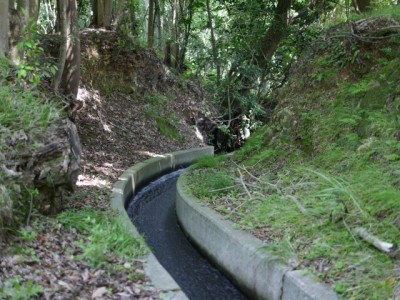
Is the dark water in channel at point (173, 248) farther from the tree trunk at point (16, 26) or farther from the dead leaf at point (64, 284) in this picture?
the tree trunk at point (16, 26)

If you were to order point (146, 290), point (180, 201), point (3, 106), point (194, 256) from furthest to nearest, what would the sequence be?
point (180, 201) < point (194, 256) < point (3, 106) < point (146, 290)

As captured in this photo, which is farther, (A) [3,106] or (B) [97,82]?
(B) [97,82]

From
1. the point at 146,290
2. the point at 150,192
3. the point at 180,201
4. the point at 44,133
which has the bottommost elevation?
the point at 150,192

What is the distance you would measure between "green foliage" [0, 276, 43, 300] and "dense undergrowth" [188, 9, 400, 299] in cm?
265

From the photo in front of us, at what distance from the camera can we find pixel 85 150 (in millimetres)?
10961

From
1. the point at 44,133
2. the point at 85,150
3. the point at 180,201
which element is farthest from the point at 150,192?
the point at 44,133

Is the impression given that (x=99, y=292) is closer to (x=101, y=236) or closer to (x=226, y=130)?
(x=101, y=236)

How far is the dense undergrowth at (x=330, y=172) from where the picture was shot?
452 centimetres

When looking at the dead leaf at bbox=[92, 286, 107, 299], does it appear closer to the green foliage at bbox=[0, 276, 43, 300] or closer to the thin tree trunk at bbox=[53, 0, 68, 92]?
the green foliage at bbox=[0, 276, 43, 300]

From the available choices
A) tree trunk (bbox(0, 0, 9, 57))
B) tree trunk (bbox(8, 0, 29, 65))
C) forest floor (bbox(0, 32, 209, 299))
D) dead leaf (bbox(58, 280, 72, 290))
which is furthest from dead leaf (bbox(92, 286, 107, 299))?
tree trunk (bbox(8, 0, 29, 65))

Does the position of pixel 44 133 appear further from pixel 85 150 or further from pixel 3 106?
pixel 85 150

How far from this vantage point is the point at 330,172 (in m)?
6.95

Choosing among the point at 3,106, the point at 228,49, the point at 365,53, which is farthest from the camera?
the point at 228,49

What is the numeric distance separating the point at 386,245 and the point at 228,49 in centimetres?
1374
